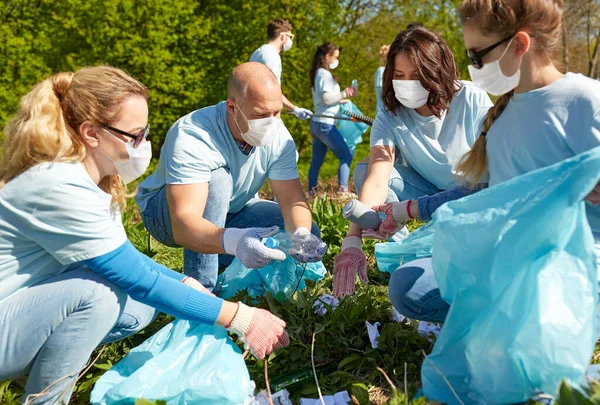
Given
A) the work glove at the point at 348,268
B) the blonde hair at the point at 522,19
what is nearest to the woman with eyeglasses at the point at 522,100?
the blonde hair at the point at 522,19

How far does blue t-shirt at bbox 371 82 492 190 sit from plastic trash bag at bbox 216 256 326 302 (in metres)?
0.78

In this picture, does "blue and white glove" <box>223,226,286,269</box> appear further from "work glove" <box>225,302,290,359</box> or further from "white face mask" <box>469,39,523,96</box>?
"white face mask" <box>469,39,523,96</box>

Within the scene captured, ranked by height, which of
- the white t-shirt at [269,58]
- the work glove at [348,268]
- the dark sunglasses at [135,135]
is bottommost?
the work glove at [348,268]

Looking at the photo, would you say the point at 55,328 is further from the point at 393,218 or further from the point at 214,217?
the point at 393,218

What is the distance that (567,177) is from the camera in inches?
67.1

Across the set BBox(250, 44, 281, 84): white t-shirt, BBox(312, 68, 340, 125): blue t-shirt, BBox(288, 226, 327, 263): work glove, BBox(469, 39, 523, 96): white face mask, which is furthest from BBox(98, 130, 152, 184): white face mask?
BBox(312, 68, 340, 125): blue t-shirt

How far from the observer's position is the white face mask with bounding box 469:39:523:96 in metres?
2.02

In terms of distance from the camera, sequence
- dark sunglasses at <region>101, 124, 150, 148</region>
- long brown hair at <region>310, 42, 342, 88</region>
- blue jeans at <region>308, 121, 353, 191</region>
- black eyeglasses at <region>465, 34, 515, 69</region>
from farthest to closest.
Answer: long brown hair at <region>310, 42, 342, 88</region> → blue jeans at <region>308, 121, 353, 191</region> → dark sunglasses at <region>101, 124, 150, 148</region> → black eyeglasses at <region>465, 34, 515, 69</region>

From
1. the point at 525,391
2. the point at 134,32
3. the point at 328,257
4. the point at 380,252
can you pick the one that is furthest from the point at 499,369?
the point at 134,32

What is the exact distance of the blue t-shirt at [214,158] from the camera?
2.79 meters

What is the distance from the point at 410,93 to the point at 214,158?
988 millimetres

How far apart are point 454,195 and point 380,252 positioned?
43 centimetres

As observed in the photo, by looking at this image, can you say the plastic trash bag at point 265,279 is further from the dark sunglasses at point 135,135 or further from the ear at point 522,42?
the ear at point 522,42

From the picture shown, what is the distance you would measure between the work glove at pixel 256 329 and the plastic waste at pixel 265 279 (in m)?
0.75
